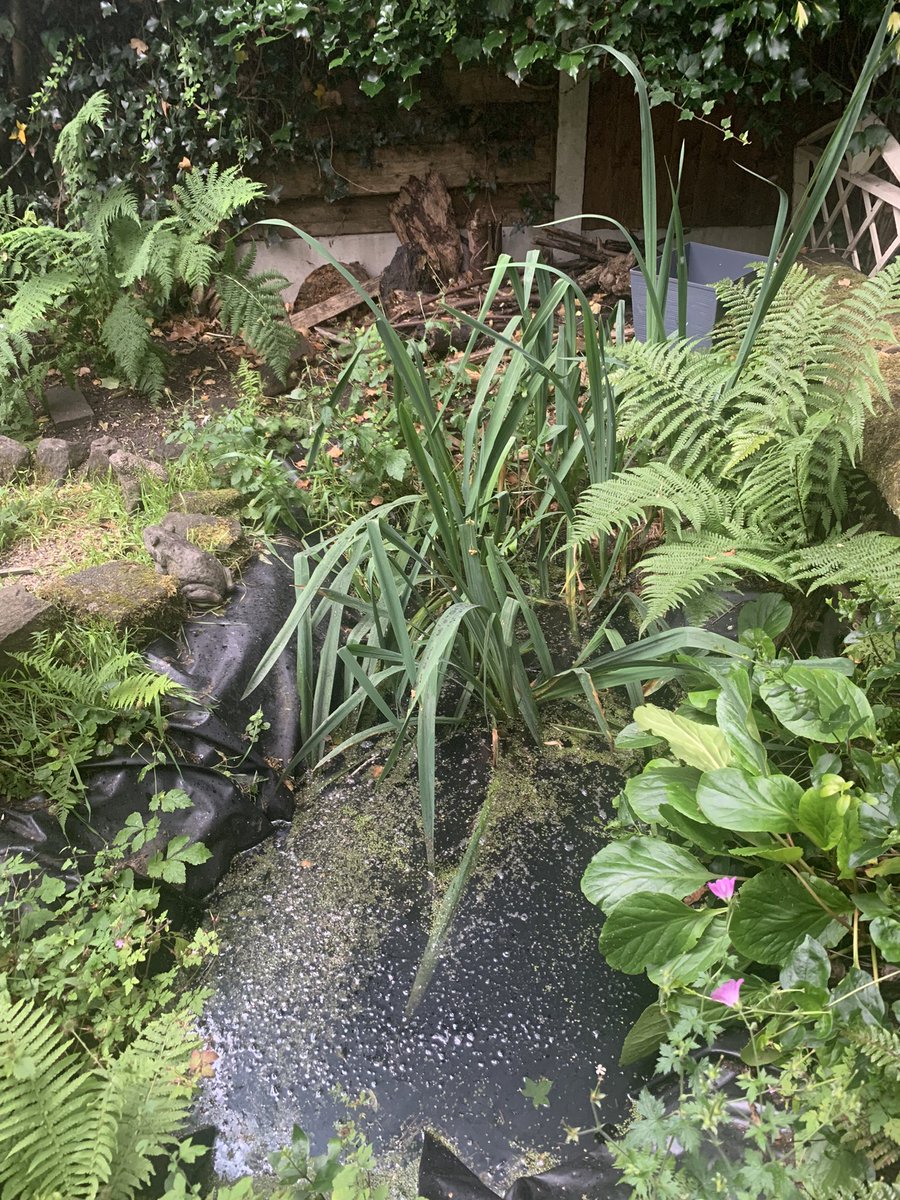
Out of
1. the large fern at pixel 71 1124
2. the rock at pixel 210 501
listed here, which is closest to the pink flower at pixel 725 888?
the large fern at pixel 71 1124

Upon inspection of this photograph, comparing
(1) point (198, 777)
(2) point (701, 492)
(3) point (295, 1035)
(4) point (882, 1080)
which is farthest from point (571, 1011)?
(2) point (701, 492)

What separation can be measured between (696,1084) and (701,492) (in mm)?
1174

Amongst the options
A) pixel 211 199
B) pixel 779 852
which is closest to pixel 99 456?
pixel 211 199

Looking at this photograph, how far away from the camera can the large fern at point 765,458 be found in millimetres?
1520

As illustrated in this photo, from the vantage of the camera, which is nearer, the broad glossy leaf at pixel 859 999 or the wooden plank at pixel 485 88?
the broad glossy leaf at pixel 859 999

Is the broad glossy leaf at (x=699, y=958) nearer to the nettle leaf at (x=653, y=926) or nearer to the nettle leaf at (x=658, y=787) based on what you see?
the nettle leaf at (x=653, y=926)

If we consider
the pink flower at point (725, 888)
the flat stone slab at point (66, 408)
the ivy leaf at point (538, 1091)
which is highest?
the flat stone slab at point (66, 408)

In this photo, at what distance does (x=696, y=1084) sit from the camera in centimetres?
→ 84

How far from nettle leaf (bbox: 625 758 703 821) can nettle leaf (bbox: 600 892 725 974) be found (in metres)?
0.17

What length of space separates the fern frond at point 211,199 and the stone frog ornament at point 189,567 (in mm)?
1394

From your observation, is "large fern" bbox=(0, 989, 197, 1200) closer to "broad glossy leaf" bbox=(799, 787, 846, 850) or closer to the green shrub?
the green shrub

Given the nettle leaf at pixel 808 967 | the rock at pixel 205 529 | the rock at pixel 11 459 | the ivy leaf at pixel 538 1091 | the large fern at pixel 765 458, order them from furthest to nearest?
the rock at pixel 11 459, the rock at pixel 205 529, the large fern at pixel 765 458, the ivy leaf at pixel 538 1091, the nettle leaf at pixel 808 967

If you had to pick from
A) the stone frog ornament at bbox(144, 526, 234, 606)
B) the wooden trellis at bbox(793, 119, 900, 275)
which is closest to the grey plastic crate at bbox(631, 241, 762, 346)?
the wooden trellis at bbox(793, 119, 900, 275)

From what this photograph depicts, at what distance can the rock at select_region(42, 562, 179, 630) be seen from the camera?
5.96ft
